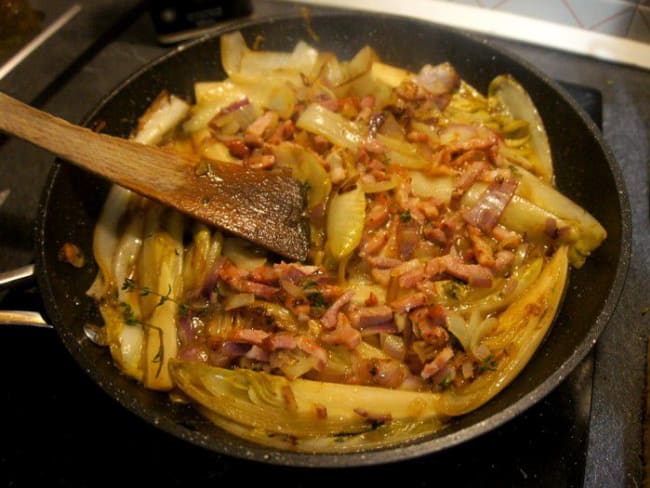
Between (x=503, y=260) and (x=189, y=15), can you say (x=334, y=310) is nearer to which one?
(x=503, y=260)

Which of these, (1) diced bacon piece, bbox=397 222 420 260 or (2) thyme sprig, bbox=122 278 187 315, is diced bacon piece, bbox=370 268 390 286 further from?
(2) thyme sprig, bbox=122 278 187 315

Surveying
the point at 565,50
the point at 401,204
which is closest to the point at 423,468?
the point at 401,204

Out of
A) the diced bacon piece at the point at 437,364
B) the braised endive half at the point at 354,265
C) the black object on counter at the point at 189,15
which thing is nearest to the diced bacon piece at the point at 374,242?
the braised endive half at the point at 354,265

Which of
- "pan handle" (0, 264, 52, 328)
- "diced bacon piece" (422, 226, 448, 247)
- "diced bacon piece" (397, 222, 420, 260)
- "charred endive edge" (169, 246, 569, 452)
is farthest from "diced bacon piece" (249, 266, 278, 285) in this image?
"pan handle" (0, 264, 52, 328)

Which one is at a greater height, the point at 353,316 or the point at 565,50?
the point at 565,50

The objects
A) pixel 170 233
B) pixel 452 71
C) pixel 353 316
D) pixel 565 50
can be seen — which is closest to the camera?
pixel 353 316

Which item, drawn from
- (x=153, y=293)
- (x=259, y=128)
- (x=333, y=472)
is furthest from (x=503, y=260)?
(x=153, y=293)

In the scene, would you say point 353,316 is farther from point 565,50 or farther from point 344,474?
point 565,50
